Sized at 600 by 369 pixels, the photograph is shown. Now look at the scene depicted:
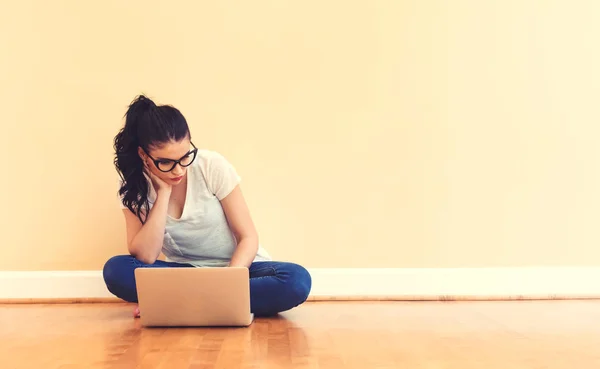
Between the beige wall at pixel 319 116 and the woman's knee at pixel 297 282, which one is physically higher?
the beige wall at pixel 319 116

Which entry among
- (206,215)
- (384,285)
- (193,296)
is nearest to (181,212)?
(206,215)

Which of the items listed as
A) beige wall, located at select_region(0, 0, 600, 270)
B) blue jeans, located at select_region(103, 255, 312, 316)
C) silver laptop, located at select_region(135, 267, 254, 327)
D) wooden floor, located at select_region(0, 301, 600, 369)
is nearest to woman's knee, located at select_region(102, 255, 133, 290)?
blue jeans, located at select_region(103, 255, 312, 316)

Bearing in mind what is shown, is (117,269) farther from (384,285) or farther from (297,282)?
(384,285)

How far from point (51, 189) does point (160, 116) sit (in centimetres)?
94

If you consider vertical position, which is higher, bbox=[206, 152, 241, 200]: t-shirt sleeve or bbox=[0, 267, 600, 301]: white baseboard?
bbox=[206, 152, 241, 200]: t-shirt sleeve

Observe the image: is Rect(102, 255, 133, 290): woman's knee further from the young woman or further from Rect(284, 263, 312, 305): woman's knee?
Rect(284, 263, 312, 305): woman's knee

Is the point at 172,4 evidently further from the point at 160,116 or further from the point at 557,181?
the point at 557,181

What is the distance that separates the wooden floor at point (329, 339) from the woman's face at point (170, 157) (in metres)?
0.50

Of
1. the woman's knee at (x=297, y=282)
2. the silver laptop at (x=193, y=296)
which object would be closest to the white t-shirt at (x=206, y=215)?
the woman's knee at (x=297, y=282)

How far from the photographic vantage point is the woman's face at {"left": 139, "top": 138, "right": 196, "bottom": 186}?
92.0 inches

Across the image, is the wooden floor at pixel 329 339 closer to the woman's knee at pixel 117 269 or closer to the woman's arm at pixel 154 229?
the woman's knee at pixel 117 269

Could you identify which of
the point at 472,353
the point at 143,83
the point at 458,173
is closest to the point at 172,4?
the point at 143,83

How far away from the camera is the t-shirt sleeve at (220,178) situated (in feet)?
8.29

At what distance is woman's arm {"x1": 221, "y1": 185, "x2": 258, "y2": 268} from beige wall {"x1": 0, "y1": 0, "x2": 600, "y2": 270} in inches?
19.4
